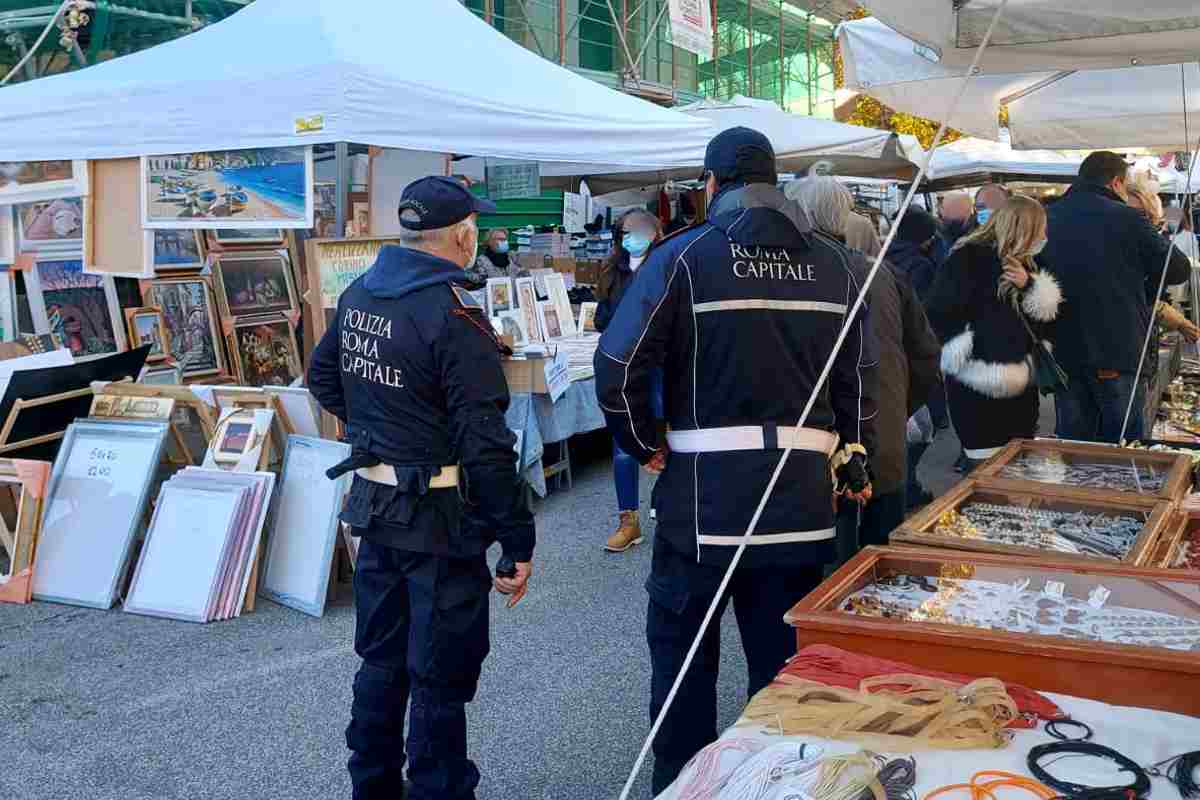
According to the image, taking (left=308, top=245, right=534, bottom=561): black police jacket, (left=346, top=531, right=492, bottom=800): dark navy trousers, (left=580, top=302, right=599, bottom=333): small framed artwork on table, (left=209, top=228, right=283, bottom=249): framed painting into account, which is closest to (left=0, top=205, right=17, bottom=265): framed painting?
(left=209, top=228, right=283, bottom=249): framed painting

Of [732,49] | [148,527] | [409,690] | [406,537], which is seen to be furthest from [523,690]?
[732,49]

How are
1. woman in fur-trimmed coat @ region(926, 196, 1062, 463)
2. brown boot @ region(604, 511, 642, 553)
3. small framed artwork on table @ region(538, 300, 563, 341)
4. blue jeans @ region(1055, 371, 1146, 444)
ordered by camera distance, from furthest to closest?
small framed artwork on table @ region(538, 300, 563, 341) → brown boot @ region(604, 511, 642, 553) → blue jeans @ region(1055, 371, 1146, 444) → woman in fur-trimmed coat @ region(926, 196, 1062, 463)

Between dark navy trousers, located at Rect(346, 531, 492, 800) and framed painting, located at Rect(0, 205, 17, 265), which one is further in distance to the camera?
framed painting, located at Rect(0, 205, 17, 265)

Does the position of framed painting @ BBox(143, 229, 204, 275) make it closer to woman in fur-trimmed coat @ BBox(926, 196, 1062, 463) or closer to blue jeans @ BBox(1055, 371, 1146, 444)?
woman in fur-trimmed coat @ BBox(926, 196, 1062, 463)

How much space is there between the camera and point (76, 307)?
6.58 m

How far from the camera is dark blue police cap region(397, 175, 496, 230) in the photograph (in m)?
2.91

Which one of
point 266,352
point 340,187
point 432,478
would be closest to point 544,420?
point 340,187

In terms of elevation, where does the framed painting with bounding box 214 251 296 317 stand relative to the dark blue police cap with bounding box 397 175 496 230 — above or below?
below

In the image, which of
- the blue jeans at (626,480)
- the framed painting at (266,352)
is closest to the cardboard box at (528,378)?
the blue jeans at (626,480)

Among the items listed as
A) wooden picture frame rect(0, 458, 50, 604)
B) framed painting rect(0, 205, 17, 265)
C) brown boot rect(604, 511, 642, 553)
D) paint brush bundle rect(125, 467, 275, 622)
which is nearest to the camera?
paint brush bundle rect(125, 467, 275, 622)

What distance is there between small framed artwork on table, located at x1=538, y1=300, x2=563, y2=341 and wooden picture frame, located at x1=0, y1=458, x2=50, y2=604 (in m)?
3.85

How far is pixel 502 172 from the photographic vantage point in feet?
25.0

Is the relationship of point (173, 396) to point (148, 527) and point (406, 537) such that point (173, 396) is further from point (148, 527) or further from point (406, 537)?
point (406, 537)

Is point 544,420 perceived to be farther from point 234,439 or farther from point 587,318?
point 587,318
